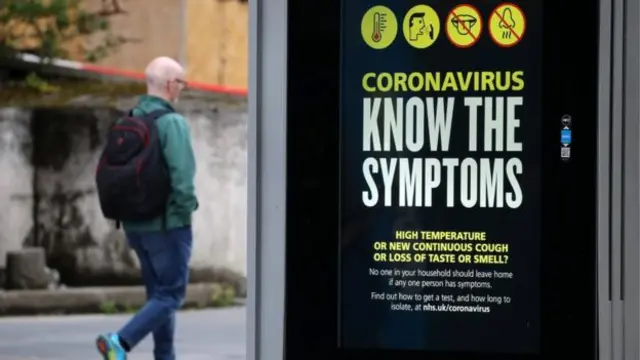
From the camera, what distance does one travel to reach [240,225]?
18.5 ft

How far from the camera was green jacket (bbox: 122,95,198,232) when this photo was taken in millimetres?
5652

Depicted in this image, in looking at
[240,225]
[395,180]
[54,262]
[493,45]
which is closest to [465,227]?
[395,180]

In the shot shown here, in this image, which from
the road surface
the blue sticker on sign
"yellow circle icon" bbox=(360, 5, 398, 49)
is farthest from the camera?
the road surface

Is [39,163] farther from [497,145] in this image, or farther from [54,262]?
[497,145]

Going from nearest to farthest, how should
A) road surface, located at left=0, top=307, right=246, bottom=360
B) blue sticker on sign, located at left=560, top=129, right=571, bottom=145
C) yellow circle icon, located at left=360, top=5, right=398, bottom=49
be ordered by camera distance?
blue sticker on sign, located at left=560, top=129, right=571, bottom=145 < yellow circle icon, located at left=360, top=5, right=398, bottom=49 < road surface, located at left=0, top=307, right=246, bottom=360

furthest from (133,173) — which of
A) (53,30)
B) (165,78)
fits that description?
(53,30)

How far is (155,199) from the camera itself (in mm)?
5641

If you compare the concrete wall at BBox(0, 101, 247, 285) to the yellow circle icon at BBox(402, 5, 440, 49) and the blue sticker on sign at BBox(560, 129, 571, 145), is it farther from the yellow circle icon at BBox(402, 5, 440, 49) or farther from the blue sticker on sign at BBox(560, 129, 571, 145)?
the blue sticker on sign at BBox(560, 129, 571, 145)

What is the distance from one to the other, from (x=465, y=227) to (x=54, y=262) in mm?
3261

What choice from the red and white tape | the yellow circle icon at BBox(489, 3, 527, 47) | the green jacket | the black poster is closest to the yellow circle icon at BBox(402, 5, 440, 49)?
the black poster

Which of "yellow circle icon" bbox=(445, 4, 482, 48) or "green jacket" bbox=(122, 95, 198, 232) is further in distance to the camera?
"green jacket" bbox=(122, 95, 198, 232)

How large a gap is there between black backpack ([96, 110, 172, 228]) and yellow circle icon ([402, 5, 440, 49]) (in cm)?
276

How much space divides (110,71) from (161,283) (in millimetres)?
1118

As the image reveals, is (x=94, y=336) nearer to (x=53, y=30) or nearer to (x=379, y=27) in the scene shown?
(x=53, y=30)
